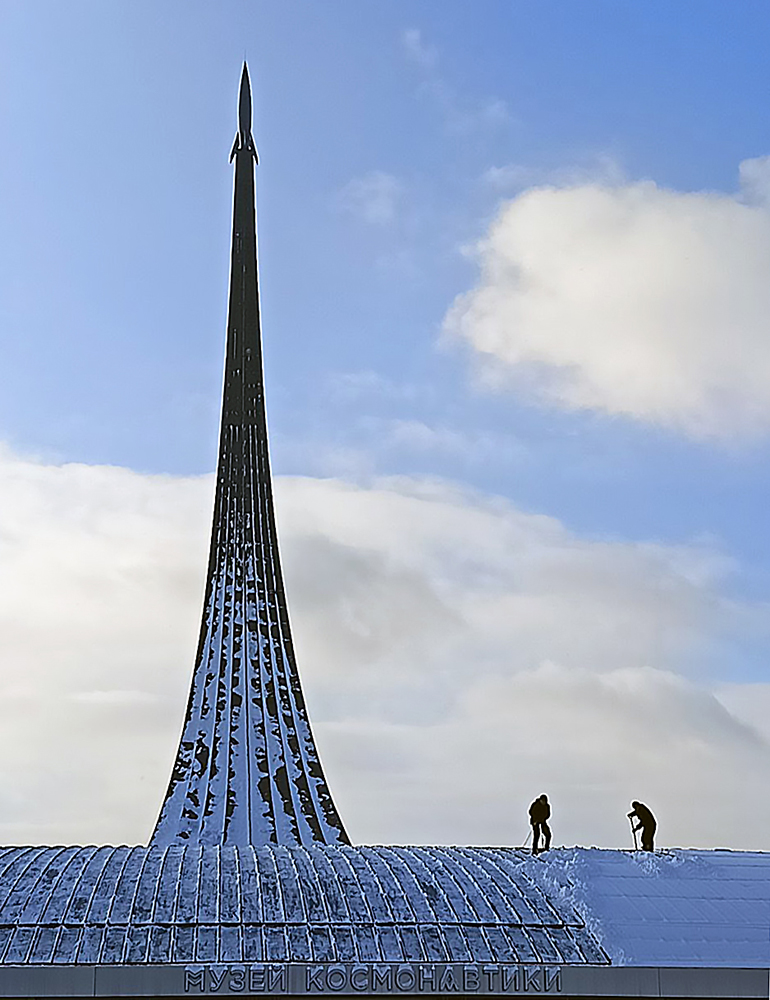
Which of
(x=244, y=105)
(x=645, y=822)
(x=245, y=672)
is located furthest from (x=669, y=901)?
(x=244, y=105)

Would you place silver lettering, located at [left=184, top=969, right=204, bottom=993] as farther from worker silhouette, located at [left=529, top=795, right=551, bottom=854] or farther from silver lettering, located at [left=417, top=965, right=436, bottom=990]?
worker silhouette, located at [left=529, top=795, right=551, bottom=854]

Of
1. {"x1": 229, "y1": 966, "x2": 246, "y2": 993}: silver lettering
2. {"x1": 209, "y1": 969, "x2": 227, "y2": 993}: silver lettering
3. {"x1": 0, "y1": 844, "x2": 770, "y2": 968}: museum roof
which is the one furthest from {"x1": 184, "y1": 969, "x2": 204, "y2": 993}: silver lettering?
{"x1": 0, "y1": 844, "x2": 770, "y2": 968}: museum roof

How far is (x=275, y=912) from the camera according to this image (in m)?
15.6

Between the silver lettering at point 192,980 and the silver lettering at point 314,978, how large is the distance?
1020mm

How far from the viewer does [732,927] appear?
1638 cm

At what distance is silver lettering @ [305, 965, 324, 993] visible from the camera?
14.4 metres

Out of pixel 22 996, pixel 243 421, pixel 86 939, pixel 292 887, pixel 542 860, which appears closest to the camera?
pixel 22 996

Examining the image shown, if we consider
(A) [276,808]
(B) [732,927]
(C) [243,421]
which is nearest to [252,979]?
(B) [732,927]

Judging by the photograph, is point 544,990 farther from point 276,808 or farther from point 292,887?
point 276,808

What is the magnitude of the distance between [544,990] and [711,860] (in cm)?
435

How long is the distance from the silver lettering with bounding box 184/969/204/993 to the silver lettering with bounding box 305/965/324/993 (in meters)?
1.02

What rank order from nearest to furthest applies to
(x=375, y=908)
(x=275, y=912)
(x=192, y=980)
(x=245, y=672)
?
(x=192, y=980), (x=275, y=912), (x=375, y=908), (x=245, y=672)

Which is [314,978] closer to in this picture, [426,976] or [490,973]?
[426,976]

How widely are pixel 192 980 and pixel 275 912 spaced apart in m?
1.62
